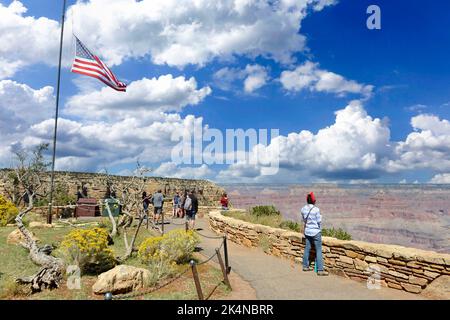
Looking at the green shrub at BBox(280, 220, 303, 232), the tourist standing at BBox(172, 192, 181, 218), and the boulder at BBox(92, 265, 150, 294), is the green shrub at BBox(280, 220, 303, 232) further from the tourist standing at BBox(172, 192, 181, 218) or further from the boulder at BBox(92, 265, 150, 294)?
the tourist standing at BBox(172, 192, 181, 218)

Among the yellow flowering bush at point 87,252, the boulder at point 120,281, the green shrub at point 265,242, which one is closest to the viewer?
the boulder at point 120,281

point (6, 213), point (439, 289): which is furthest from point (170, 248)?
point (6, 213)

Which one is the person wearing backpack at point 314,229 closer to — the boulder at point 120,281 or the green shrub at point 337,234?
the green shrub at point 337,234

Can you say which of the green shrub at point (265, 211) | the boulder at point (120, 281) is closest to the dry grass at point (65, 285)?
the boulder at point (120, 281)

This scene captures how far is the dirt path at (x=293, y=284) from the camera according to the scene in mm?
7145

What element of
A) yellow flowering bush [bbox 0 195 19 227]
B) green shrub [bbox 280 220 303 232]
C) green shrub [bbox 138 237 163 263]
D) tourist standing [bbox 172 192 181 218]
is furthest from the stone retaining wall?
yellow flowering bush [bbox 0 195 19 227]

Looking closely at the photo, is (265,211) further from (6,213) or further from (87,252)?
(6,213)

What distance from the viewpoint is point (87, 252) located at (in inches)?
355

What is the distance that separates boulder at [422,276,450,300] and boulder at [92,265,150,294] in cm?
565

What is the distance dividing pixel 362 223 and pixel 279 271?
1881 centimetres

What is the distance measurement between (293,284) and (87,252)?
5.04 meters

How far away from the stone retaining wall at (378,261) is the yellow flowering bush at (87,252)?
16.4 feet
